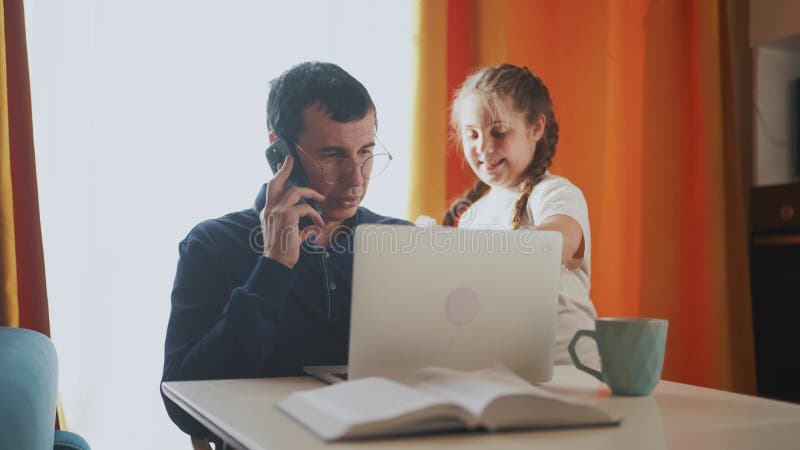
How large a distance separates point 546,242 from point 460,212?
1027mm

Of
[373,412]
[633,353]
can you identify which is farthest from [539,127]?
[373,412]

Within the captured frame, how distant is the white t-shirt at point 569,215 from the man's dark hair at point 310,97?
43cm

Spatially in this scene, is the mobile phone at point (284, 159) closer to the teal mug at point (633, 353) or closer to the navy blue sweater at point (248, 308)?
the navy blue sweater at point (248, 308)

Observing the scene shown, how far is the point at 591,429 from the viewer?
0.87 metres

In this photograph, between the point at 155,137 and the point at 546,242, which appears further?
the point at 155,137

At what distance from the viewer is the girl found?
1882 mm

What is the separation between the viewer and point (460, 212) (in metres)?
2.15

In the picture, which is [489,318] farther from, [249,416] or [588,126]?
[588,126]

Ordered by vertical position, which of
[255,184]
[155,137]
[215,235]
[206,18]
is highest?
[206,18]

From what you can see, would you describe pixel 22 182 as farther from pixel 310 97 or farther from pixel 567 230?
pixel 567 230

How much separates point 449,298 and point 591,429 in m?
0.26

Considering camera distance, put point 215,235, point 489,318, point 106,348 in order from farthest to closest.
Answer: point 106,348, point 215,235, point 489,318

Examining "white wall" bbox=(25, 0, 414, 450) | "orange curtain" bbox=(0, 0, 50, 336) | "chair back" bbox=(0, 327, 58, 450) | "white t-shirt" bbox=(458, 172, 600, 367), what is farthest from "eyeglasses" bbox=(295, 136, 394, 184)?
"chair back" bbox=(0, 327, 58, 450)

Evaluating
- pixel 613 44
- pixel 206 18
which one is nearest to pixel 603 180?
pixel 613 44
